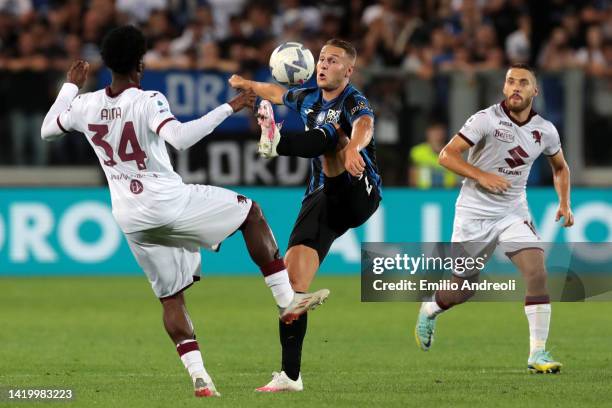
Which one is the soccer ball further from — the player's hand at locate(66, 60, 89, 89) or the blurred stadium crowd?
the blurred stadium crowd

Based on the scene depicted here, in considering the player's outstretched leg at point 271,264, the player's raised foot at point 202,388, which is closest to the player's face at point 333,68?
the player's outstretched leg at point 271,264

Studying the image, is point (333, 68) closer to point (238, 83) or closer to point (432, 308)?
point (238, 83)

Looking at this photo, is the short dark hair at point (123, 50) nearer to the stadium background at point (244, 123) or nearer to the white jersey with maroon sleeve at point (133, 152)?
the white jersey with maroon sleeve at point (133, 152)

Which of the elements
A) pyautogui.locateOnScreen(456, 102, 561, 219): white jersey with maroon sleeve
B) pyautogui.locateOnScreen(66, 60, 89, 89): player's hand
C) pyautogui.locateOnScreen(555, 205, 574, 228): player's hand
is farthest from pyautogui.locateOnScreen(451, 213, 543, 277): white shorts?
pyautogui.locateOnScreen(66, 60, 89, 89): player's hand

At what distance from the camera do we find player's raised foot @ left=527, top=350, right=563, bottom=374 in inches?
351

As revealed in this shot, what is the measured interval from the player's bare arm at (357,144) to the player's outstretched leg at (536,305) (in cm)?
201

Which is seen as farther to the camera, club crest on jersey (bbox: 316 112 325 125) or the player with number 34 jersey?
club crest on jersey (bbox: 316 112 325 125)

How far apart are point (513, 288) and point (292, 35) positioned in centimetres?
668

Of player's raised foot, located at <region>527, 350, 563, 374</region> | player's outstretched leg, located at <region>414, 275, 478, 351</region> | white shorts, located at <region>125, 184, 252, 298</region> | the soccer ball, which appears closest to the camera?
white shorts, located at <region>125, 184, 252, 298</region>

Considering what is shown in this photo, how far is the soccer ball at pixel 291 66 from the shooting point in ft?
27.5

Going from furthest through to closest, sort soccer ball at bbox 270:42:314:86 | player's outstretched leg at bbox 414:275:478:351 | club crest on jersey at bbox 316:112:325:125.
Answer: player's outstretched leg at bbox 414:275:478:351, soccer ball at bbox 270:42:314:86, club crest on jersey at bbox 316:112:325:125

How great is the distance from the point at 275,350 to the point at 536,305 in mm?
2315

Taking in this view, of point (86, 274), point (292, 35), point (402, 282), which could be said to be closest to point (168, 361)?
point (402, 282)

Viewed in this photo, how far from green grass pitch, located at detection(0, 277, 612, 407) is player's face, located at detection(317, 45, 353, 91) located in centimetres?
195
